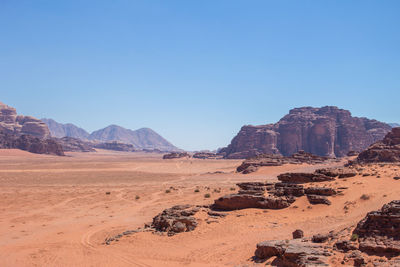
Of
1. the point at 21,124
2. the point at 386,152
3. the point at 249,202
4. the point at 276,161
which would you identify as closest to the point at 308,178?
the point at 249,202

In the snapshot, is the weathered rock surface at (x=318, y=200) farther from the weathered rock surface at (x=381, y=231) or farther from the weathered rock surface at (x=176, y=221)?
the weathered rock surface at (x=176, y=221)

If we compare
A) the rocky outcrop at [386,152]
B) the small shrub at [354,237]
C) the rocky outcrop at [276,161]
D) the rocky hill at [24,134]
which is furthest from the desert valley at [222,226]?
the rocky hill at [24,134]

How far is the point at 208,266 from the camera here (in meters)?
10.9

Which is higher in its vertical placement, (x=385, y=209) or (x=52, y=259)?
(x=385, y=209)

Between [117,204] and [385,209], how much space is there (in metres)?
20.5

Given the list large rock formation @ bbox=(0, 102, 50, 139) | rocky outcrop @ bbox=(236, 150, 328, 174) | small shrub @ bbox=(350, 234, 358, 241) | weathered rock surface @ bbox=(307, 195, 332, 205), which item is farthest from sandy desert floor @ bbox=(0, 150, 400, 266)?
large rock formation @ bbox=(0, 102, 50, 139)

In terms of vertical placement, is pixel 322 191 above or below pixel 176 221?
above

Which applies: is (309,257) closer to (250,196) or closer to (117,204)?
(250,196)

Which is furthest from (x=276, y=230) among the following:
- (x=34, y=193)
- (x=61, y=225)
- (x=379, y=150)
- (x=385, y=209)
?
(x=379, y=150)

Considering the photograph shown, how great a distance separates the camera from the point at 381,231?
970 centimetres

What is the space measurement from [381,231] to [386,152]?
36177mm

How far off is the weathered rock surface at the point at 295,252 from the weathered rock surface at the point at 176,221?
5278 millimetres

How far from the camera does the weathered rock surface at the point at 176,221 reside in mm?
15531

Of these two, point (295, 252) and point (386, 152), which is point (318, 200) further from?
point (386, 152)
